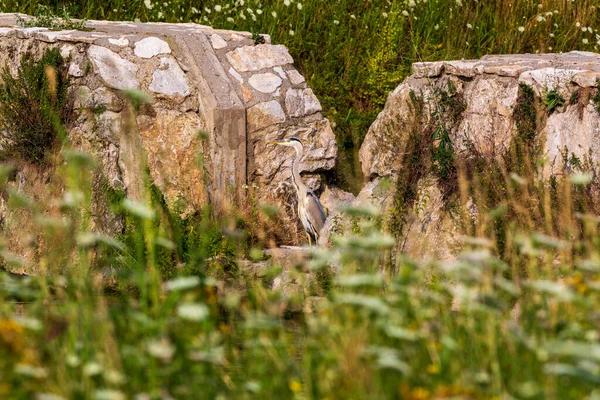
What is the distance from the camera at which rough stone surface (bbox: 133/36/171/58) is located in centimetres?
904

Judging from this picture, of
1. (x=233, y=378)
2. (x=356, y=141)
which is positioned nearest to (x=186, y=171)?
(x=356, y=141)

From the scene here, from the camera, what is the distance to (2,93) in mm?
8969

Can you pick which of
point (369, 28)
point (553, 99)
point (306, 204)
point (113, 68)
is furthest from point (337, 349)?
point (369, 28)

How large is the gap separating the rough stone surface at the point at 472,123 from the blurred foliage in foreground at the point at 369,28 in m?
2.58

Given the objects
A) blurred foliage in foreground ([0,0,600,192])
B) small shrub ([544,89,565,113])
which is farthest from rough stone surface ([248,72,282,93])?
small shrub ([544,89,565,113])

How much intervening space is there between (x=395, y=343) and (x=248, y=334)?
50cm

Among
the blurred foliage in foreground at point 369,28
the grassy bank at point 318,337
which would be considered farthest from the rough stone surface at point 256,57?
the grassy bank at point 318,337

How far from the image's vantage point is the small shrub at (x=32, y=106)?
29.1 feet

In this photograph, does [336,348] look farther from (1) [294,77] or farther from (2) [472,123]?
(1) [294,77]

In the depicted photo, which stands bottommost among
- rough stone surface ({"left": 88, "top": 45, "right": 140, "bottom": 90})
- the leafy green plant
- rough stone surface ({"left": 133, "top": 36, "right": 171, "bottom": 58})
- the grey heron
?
the grey heron

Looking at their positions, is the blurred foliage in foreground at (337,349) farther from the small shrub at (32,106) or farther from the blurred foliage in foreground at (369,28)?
the blurred foliage in foreground at (369,28)

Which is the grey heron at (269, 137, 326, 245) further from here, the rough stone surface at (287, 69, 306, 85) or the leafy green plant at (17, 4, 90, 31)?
the leafy green plant at (17, 4, 90, 31)

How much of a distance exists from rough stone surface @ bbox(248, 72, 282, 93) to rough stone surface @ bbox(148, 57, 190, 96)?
574mm

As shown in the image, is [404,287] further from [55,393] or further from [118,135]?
[118,135]
